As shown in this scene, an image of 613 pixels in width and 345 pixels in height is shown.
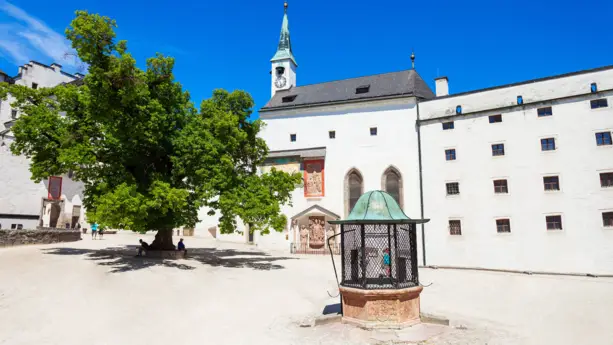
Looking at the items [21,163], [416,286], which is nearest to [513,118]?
[416,286]

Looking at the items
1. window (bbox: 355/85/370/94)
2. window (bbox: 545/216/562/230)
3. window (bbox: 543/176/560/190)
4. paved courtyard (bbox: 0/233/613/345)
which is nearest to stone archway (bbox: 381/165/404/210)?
window (bbox: 355/85/370/94)

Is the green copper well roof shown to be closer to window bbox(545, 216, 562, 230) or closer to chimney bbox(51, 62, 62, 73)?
Answer: window bbox(545, 216, 562, 230)

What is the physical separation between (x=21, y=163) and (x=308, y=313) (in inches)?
1449

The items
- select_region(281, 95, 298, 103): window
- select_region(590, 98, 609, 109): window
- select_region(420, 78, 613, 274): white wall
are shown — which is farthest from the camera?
select_region(281, 95, 298, 103): window

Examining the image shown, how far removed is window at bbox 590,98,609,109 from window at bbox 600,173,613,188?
409 cm

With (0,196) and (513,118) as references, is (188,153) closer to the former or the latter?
(513,118)

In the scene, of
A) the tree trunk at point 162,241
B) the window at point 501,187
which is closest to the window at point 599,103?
the window at point 501,187

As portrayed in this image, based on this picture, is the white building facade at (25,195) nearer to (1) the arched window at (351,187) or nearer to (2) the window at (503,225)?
(1) the arched window at (351,187)

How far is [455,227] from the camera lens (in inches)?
1053

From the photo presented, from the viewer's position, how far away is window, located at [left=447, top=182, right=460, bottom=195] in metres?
27.0

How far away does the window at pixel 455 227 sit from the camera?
26578 millimetres

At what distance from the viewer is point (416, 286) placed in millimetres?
10430

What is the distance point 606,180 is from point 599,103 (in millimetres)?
4640

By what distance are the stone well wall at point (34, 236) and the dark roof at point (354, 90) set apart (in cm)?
1892
